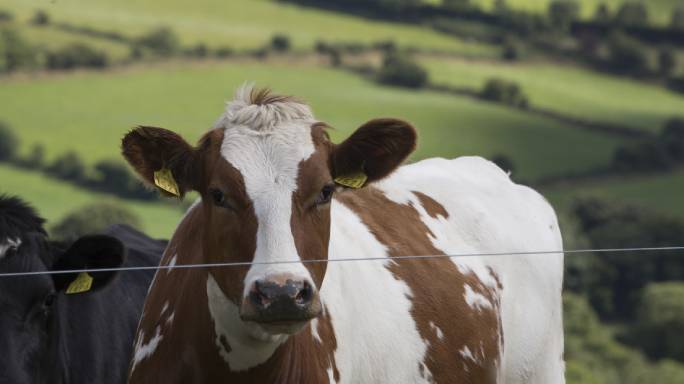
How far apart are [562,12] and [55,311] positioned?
127 m

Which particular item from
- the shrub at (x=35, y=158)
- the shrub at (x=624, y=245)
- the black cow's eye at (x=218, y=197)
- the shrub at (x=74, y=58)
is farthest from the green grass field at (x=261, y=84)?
the black cow's eye at (x=218, y=197)

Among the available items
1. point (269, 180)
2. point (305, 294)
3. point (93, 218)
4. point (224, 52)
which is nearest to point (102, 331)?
point (269, 180)

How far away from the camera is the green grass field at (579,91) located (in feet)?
363

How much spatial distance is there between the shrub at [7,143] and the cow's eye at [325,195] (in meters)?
82.3

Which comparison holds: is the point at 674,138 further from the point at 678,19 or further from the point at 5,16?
the point at 5,16

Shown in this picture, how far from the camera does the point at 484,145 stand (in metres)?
96.4

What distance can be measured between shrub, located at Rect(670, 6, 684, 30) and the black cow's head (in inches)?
5212

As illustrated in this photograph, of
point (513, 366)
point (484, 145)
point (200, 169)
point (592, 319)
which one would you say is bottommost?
point (592, 319)

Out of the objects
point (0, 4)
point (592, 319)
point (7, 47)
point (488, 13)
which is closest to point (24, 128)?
point (7, 47)

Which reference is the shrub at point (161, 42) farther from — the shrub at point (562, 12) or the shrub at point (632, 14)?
the shrub at point (632, 14)

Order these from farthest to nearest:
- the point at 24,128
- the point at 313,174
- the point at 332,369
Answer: the point at 24,128 < the point at 332,369 < the point at 313,174

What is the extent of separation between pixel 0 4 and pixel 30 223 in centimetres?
9930

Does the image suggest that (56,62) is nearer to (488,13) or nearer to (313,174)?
(488,13)

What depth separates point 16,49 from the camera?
322 feet
